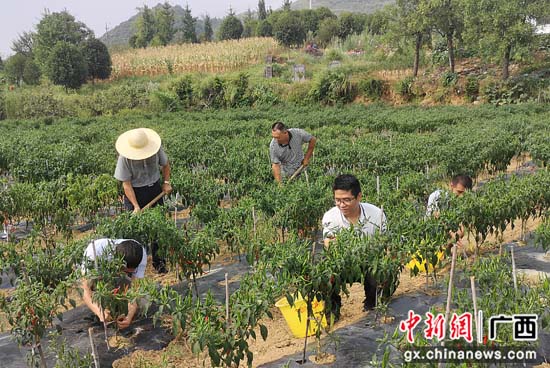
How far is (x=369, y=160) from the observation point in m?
9.76

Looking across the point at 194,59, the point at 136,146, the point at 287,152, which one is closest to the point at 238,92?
the point at 194,59

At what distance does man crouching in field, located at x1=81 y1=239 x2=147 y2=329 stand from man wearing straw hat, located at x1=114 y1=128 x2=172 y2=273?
1.17 metres

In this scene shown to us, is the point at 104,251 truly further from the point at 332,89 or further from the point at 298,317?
the point at 332,89

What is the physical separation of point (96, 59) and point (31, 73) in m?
7.15

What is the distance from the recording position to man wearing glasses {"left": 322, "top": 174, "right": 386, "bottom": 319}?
4.38m

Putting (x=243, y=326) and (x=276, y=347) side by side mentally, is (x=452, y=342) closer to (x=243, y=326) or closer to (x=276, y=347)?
(x=243, y=326)

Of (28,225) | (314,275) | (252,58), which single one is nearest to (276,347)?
(314,275)

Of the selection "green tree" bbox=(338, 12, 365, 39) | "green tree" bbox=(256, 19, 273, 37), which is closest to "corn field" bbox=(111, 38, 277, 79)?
"green tree" bbox=(338, 12, 365, 39)

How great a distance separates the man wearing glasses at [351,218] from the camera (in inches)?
173

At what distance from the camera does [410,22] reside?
25656mm

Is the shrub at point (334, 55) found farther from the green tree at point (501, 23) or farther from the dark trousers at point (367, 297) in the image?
the dark trousers at point (367, 297)

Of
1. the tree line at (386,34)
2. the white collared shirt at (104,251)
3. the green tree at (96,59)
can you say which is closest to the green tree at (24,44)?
the tree line at (386,34)

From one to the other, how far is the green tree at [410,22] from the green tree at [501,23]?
2.39m

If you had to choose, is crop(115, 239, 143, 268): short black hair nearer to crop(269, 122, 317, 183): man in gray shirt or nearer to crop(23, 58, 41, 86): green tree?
crop(269, 122, 317, 183): man in gray shirt
